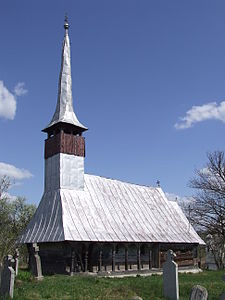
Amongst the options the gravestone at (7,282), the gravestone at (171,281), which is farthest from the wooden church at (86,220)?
the gravestone at (7,282)

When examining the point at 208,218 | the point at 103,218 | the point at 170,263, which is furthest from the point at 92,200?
the point at 170,263

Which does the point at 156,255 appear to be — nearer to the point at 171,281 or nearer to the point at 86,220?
the point at 86,220

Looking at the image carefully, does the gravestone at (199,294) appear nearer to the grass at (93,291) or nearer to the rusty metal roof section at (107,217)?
the grass at (93,291)

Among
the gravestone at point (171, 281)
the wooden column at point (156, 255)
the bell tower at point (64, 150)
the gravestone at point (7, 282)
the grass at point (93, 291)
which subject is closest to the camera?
the gravestone at point (7, 282)

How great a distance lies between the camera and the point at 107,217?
80.8 feet

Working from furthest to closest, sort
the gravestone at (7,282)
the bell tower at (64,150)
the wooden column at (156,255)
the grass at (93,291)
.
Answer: the wooden column at (156,255), the bell tower at (64,150), the grass at (93,291), the gravestone at (7,282)

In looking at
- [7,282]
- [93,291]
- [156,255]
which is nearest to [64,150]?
[156,255]

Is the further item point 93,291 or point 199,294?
point 93,291

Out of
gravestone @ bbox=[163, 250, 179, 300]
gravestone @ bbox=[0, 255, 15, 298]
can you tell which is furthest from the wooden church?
gravestone @ bbox=[0, 255, 15, 298]

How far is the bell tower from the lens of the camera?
24922mm

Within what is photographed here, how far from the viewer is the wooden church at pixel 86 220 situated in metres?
22.3

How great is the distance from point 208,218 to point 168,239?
329cm

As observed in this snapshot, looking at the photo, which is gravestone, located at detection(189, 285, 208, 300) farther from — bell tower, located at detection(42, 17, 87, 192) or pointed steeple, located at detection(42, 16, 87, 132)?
pointed steeple, located at detection(42, 16, 87, 132)

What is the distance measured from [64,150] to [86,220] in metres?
4.81
